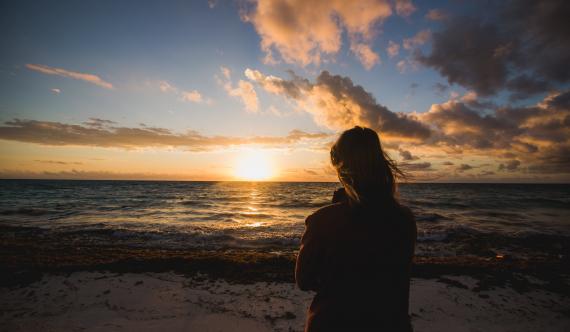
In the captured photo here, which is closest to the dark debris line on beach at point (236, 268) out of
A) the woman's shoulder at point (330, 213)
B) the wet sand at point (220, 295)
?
the wet sand at point (220, 295)

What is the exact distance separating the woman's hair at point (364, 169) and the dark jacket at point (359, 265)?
0.07 m

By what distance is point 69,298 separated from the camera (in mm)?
5496

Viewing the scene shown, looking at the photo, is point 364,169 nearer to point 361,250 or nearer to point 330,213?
point 330,213

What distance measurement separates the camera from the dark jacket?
137cm

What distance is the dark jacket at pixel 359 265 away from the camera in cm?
137

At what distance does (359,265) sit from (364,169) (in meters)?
0.50

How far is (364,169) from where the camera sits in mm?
1440

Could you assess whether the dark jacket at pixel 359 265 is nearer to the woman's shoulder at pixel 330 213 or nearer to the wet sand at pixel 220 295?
the woman's shoulder at pixel 330 213

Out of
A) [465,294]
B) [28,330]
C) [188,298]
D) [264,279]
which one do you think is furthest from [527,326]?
[28,330]

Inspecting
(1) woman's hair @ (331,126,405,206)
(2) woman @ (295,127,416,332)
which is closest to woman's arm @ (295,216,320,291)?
(2) woman @ (295,127,416,332)

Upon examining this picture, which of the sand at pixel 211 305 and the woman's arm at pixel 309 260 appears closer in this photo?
the woman's arm at pixel 309 260

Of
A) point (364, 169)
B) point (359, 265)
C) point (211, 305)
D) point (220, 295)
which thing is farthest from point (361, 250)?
point (220, 295)

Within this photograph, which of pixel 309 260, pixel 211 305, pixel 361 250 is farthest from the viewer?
pixel 211 305

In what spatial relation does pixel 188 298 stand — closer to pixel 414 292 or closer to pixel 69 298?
pixel 69 298
